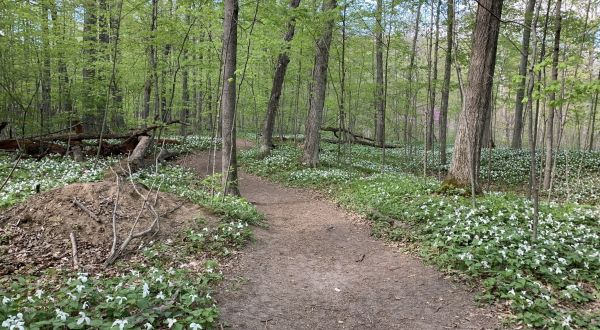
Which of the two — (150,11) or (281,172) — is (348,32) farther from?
(150,11)

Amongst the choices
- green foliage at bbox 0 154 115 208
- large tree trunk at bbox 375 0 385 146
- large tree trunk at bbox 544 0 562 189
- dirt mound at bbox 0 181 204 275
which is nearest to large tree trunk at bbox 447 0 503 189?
large tree trunk at bbox 544 0 562 189

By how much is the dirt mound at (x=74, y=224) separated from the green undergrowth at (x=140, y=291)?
382 mm

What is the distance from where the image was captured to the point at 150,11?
14.5 meters

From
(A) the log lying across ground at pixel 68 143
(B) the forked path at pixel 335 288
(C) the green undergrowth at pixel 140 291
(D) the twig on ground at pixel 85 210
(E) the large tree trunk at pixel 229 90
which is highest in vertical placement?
(E) the large tree trunk at pixel 229 90

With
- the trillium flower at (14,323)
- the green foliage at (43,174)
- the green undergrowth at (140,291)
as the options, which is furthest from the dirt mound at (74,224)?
the trillium flower at (14,323)

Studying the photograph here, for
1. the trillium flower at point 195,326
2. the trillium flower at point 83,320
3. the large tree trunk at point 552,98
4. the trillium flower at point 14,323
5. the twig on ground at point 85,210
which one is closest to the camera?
the trillium flower at point 14,323

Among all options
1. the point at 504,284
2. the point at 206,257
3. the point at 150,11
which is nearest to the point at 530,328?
the point at 504,284

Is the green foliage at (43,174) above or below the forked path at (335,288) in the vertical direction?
above

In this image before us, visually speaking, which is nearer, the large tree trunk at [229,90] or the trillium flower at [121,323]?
the trillium flower at [121,323]

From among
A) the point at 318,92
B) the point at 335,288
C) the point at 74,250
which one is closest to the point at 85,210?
the point at 74,250

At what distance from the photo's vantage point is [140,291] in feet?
13.9

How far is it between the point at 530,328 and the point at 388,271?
215 centimetres

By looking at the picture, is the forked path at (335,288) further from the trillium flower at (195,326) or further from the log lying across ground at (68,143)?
the log lying across ground at (68,143)

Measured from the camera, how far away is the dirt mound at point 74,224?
5477mm
